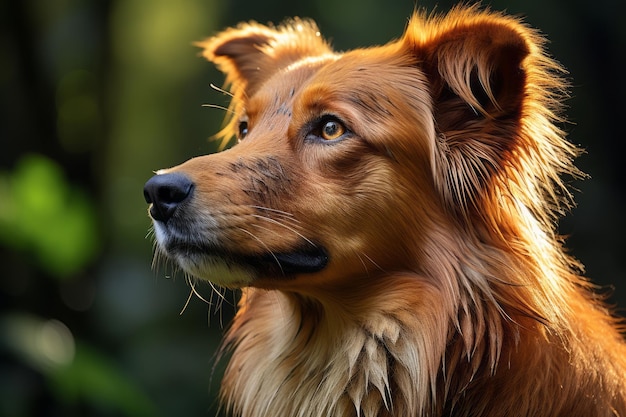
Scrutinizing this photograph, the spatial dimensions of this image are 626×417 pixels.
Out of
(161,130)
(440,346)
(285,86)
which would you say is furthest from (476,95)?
(161,130)

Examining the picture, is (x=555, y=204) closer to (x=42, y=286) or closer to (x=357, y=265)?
(x=357, y=265)

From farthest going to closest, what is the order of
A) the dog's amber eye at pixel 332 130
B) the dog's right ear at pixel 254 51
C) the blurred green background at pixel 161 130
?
the blurred green background at pixel 161 130 < the dog's right ear at pixel 254 51 < the dog's amber eye at pixel 332 130

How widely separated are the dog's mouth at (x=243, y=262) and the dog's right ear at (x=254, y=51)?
139cm

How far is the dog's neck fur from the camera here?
10.1ft

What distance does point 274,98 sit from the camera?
3.62 m

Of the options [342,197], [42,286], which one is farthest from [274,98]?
[42,286]

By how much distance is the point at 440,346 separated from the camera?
3.09 meters

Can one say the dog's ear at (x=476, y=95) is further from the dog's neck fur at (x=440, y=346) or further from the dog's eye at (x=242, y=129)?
the dog's eye at (x=242, y=129)

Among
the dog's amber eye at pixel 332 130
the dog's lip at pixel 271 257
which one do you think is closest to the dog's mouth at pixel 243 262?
the dog's lip at pixel 271 257

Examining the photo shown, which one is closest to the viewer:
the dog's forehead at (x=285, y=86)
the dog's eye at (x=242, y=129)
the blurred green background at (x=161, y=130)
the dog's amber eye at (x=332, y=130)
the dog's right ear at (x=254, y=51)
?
the dog's amber eye at (x=332, y=130)

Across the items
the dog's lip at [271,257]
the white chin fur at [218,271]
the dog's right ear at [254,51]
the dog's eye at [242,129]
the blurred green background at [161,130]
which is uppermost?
the dog's right ear at [254,51]

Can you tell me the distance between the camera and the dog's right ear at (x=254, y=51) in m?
4.27

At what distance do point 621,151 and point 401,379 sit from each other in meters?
5.49

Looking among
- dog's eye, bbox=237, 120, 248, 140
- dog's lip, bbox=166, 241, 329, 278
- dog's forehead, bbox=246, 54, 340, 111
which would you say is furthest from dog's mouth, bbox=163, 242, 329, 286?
dog's eye, bbox=237, 120, 248, 140
